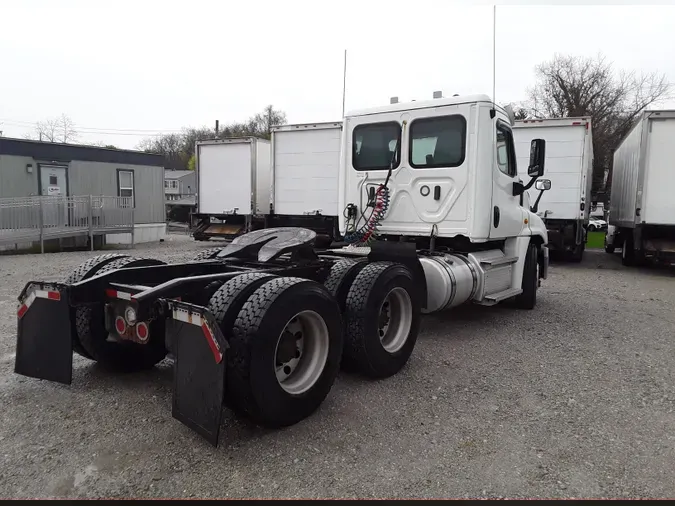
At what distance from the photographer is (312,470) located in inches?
114

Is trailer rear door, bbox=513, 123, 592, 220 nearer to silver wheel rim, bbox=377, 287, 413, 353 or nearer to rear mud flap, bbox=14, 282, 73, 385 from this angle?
silver wheel rim, bbox=377, 287, 413, 353

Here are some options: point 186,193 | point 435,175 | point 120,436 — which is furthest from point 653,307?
point 186,193

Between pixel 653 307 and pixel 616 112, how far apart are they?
35.1 meters

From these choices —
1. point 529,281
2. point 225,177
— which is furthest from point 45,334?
point 225,177

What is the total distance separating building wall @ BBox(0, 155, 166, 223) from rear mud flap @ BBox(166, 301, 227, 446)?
49.7 feet

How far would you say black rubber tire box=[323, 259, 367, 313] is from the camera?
4.40 m

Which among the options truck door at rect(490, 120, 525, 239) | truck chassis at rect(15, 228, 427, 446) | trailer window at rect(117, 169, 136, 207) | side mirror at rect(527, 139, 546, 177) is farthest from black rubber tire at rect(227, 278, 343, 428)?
trailer window at rect(117, 169, 136, 207)

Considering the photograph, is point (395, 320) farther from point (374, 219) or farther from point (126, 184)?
point (126, 184)

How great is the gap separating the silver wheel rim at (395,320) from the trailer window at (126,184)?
1581cm

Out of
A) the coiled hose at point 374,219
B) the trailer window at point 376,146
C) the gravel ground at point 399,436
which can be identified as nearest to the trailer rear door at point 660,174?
the gravel ground at point 399,436

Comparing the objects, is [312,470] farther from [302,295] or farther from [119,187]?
[119,187]

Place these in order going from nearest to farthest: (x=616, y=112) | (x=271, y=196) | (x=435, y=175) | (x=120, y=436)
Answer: (x=120, y=436)
(x=435, y=175)
(x=271, y=196)
(x=616, y=112)

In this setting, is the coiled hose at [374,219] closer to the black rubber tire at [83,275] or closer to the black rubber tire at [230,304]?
the black rubber tire at [83,275]

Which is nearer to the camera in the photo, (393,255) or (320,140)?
(393,255)
